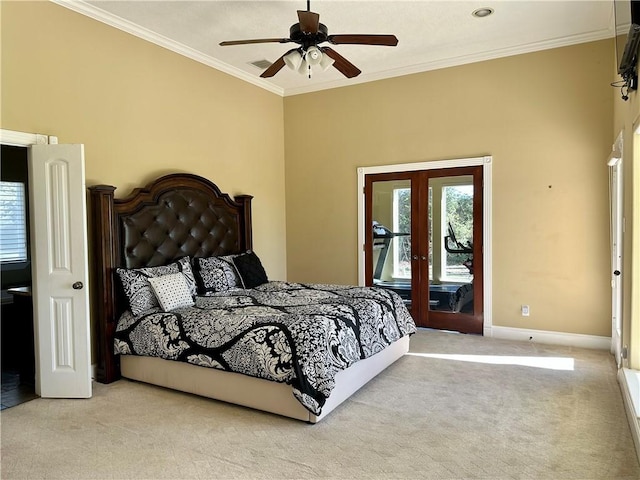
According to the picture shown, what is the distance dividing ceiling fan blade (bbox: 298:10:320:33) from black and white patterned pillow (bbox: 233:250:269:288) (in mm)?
2730

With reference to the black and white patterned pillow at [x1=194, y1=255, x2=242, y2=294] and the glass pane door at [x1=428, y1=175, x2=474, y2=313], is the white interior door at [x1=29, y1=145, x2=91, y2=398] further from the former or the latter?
Result: the glass pane door at [x1=428, y1=175, x2=474, y2=313]

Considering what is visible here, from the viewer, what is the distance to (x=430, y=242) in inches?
227

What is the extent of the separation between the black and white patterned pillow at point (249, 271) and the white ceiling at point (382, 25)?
2392 mm

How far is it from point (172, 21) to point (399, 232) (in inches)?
141

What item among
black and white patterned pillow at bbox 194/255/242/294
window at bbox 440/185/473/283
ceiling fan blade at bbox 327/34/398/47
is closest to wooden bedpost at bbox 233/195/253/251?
black and white patterned pillow at bbox 194/255/242/294

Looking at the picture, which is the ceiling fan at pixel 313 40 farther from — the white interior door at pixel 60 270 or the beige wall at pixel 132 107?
the white interior door at pixel 60 270

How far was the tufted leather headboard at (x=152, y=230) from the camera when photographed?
404cm

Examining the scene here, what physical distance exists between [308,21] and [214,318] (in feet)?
7.82

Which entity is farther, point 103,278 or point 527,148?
point 527,148

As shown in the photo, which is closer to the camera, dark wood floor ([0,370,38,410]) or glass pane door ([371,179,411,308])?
dark wood floor ([0,370,38,410])

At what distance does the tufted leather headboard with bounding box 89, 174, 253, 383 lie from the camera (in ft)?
13.3

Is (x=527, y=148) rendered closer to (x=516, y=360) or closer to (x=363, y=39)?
(x=516, y=360)

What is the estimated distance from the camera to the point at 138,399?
11.8ft

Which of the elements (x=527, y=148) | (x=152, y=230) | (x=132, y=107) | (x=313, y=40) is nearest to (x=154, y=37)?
(x=132, y=107)
